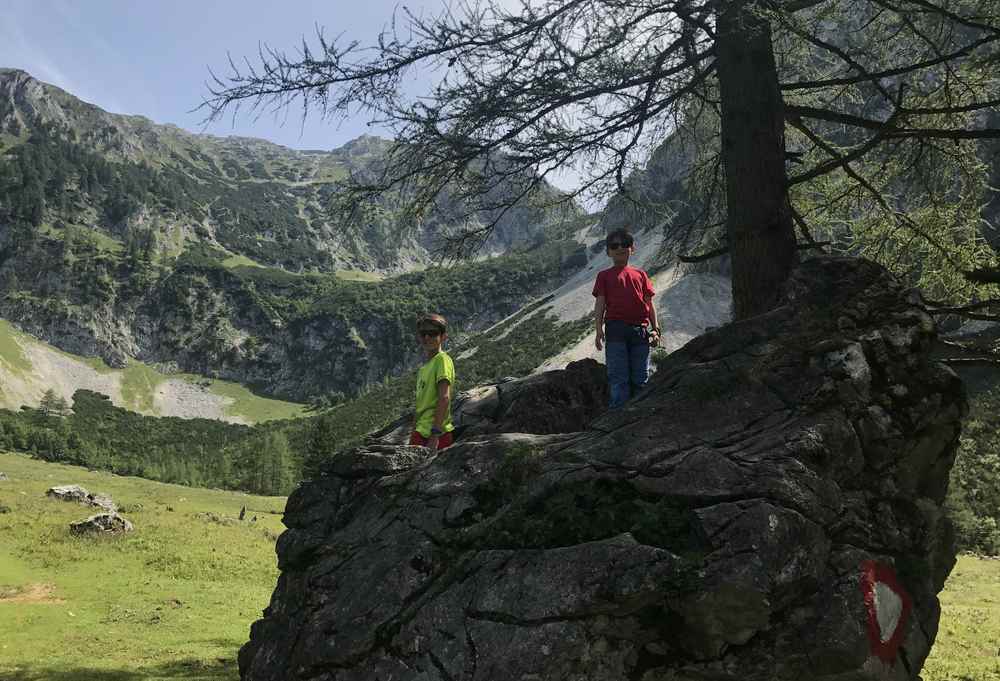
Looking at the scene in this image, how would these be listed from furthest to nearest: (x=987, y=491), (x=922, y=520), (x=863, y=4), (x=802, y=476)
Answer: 1. (x=987, y=491)
2. (x=863, y=4)
3. (x=922, y=520)
4. (x=802, y=476)

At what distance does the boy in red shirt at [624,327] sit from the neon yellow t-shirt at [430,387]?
1.86 metres

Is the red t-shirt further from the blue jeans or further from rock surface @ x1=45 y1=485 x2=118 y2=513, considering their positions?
rock surface @ x1=45 y1=485 x2=118 y2=513

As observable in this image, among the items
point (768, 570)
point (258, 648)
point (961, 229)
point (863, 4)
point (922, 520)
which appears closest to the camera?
point (768, 570)

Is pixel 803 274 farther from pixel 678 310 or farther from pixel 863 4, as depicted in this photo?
pixel 678 310

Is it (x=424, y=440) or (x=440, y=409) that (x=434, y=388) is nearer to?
(x=440, y=409)

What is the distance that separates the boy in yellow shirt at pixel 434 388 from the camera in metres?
6.70

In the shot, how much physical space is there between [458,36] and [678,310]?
4436 inches

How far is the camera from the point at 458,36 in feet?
22.9

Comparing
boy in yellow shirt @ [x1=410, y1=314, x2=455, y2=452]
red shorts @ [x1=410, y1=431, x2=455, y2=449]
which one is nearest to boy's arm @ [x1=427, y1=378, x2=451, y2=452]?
boy in yellow shirt @ [x1=410, y1=314, x2=455, y2=452]

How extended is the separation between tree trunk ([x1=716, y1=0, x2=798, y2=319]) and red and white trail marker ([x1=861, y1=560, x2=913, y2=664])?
134 inches

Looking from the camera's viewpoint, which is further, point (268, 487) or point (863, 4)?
point (268, 487)

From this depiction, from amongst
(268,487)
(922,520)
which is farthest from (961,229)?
(268,487)

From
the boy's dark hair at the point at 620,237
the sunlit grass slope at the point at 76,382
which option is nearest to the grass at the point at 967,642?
the boy's dark hair at the point at 620,237

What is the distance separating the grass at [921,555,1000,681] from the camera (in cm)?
834
